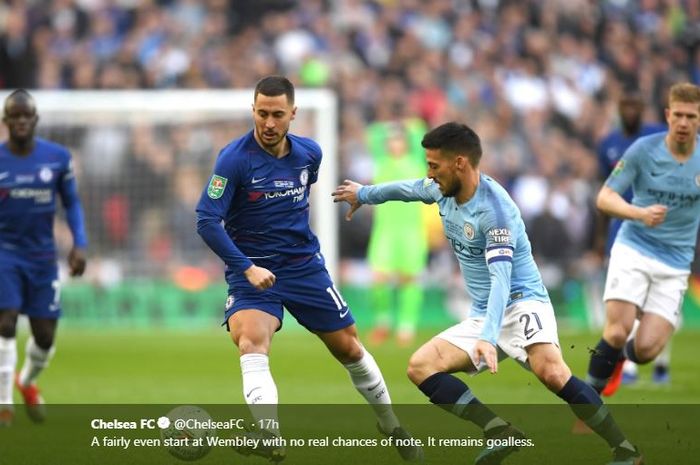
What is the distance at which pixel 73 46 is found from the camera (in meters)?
24.2

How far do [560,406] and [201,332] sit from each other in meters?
9.33

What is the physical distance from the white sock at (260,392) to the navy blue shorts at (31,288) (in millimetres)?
3446

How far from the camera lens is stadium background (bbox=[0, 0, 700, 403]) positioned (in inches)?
795

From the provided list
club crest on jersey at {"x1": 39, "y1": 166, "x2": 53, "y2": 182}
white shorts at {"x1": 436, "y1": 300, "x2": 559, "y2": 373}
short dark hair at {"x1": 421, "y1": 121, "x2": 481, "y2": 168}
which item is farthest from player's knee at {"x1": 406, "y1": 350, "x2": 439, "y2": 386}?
club crest on jersey at {"x1": 39, "y1": 166, "x2": 53, "y2": 182}

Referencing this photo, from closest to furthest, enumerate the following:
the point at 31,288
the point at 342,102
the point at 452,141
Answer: the point at 452,141
the point at 31,288
the point at 342,102

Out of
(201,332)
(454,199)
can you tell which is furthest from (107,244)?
(454,199)

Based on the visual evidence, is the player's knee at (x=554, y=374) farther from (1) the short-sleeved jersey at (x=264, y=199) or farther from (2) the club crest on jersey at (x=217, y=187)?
(2) the club crest on jersey at (x=217, y=187)

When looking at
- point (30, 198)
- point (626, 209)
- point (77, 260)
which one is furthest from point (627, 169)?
point (30, 198)

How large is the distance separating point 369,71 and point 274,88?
15.8 m

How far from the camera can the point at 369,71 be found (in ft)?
78.0

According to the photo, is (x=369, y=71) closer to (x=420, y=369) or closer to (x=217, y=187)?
(x=217, y=187)

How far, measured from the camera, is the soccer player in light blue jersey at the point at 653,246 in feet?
32.0

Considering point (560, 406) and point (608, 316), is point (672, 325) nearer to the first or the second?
point (608, 316)

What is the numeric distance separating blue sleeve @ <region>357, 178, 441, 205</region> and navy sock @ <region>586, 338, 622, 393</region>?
7.80 ft
